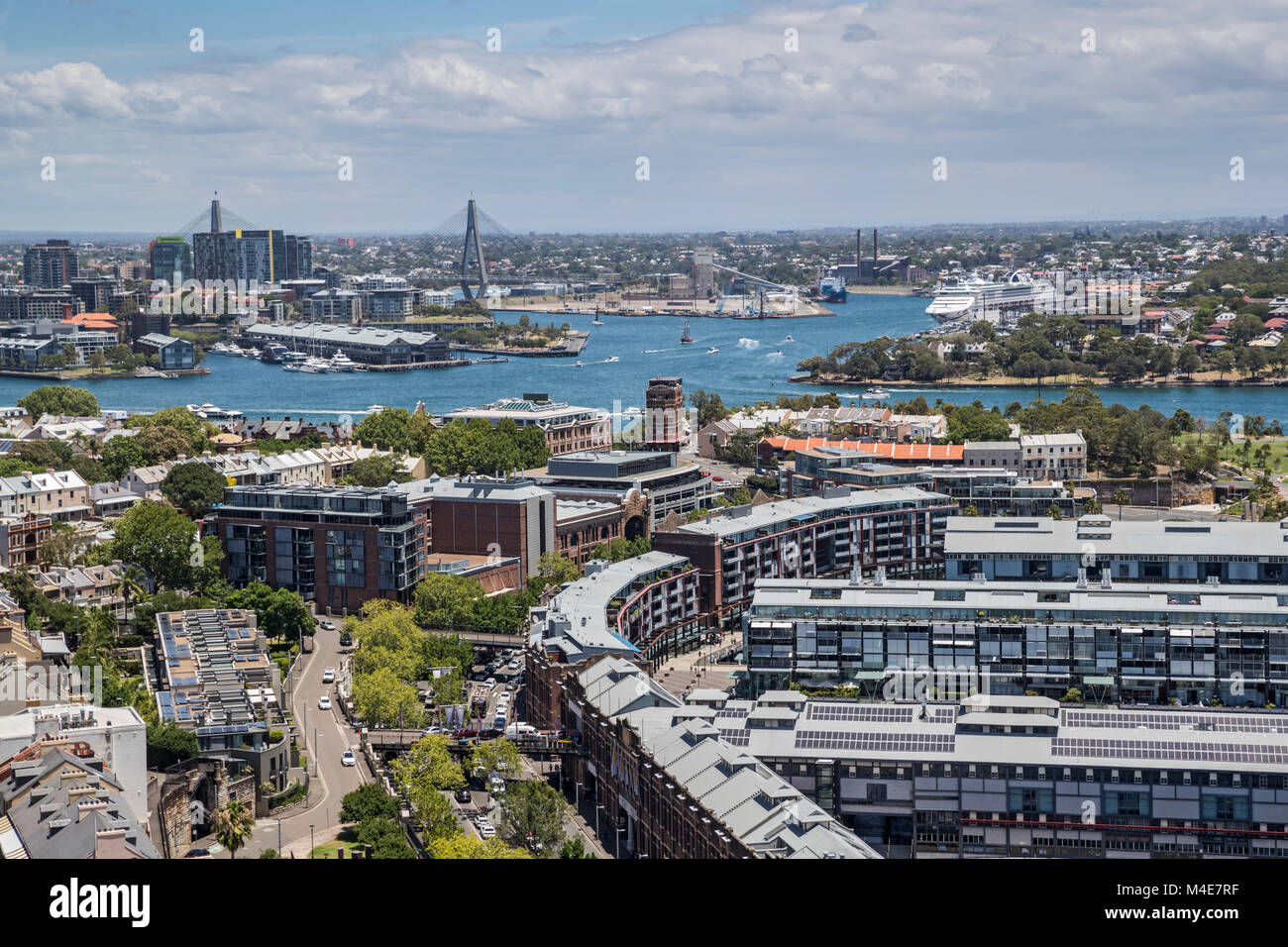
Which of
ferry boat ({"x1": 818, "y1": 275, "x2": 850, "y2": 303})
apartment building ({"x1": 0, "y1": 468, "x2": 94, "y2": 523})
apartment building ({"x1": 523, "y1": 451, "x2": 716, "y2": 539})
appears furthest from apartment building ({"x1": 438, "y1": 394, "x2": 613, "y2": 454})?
ferry boat ({"x1": 818, "y1": 275, "x2": 850, "y2": 303})

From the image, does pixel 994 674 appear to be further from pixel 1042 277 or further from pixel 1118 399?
pixel 1042 277

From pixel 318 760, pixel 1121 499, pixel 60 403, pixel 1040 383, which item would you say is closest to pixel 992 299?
pixel 1040 383

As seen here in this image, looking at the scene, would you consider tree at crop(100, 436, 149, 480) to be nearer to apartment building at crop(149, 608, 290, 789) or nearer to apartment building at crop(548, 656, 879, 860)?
apartment building at crop(149, 608, 290, 789)

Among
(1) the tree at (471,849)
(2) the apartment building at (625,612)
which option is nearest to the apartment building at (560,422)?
(2) the apartment building at (625,612)

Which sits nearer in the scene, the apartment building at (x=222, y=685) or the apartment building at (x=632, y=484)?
the apartment building at (x=222, y=685)

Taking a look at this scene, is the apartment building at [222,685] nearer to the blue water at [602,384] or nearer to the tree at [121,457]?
the tree at [121,457]

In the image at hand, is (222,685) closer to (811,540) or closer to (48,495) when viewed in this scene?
(811,540)
